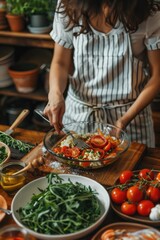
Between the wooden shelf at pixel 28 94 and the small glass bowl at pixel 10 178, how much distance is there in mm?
1626

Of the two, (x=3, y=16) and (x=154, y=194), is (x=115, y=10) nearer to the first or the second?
(x=154, y=194)

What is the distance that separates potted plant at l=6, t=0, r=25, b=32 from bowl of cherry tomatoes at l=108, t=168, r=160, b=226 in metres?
1.79

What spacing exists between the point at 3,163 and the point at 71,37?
2.61 feet

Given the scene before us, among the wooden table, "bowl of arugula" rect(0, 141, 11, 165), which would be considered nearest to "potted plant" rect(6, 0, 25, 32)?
the wooden table

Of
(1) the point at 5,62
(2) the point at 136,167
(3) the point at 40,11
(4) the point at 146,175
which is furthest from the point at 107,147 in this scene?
(1) the point at 5,62

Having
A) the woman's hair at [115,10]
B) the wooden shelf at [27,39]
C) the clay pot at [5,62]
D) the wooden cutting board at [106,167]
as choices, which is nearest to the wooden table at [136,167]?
the wooden cutting board at [106,167]

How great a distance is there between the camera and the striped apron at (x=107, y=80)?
2.06 metres

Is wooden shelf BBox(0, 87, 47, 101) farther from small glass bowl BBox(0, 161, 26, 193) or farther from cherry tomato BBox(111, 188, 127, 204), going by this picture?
Result: cherry tomato BBox(111, 188, 127, 204)

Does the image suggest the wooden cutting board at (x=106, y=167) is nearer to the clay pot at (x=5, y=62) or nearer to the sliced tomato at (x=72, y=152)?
the sliced tomato at (x=72, y=152)

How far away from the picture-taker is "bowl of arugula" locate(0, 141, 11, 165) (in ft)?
5.50

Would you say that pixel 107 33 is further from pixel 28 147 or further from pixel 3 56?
pixel 3 56

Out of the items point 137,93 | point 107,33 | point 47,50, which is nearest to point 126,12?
point 107,33

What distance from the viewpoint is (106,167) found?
65.4 inches

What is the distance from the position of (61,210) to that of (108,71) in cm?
96
